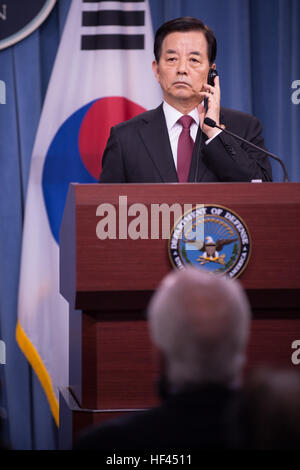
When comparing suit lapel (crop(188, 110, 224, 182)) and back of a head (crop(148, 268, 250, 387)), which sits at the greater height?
suit lapel (crop(188, 110, 224, 182))

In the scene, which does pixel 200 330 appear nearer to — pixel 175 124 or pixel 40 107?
pixel 175 124

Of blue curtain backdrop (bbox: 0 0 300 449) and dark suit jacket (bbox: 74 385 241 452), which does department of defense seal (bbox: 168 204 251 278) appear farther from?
blue curtain backdrop (bbox: 0 0 300 449)

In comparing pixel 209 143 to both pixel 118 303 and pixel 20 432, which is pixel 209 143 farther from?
pixel 20 432

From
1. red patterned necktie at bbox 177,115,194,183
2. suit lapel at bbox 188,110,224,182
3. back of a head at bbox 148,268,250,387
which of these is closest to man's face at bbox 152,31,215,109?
red patterned necktie at bbox 177,115,194,183

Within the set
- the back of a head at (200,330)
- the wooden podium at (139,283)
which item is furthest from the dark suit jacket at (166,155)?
the back of a head at (200,330)

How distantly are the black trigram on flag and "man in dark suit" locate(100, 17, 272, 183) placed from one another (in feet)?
3.19

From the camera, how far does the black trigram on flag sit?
404 cm

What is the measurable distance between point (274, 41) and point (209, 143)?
186cm

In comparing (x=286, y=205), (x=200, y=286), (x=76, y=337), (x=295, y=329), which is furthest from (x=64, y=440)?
(x=200, y=286)

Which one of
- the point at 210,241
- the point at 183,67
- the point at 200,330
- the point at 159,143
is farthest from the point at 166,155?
the point at 200,330

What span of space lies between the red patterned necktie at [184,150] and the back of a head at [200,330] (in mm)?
1670

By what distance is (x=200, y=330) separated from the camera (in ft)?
3.53

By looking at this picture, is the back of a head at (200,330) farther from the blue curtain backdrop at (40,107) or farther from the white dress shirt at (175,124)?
the blue curtain backdrop at (40,107)

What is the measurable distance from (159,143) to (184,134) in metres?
0.12
